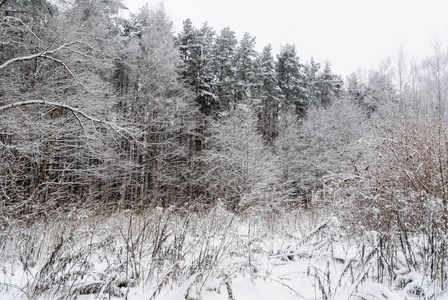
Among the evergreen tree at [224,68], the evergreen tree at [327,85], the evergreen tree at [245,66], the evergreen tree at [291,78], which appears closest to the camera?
the evergreen tree at [224,68]

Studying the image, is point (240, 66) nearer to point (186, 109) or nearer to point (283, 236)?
point (186, 109)

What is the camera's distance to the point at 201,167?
18297 millimetres

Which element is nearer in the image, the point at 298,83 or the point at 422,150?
the point at 422,150

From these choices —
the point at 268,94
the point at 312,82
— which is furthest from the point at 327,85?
the point at 268,94

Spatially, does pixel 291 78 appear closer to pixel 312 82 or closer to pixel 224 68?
pixel 312 82

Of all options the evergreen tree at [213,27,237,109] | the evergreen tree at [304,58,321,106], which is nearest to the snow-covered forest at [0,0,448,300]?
the evergreen tree at [213,27,237,109]

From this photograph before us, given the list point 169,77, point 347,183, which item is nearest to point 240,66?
point 169,77

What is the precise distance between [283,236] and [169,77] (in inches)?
516

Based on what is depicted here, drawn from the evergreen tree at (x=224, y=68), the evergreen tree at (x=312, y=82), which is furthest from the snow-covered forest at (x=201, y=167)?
the evergreen tree at (x=312, y=82)

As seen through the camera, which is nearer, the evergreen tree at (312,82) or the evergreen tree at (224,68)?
the evergreen tree at (224,68)

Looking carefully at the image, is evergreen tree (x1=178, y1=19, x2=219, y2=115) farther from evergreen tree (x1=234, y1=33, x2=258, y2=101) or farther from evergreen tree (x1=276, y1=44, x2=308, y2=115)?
evergreen tree (x1=276, y1=44, x2=308, y2=115)

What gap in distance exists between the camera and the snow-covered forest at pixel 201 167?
7.34ft

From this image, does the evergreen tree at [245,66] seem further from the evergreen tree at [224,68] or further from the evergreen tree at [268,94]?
the evergreen tree at [268,94]

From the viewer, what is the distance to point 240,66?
22.5m
